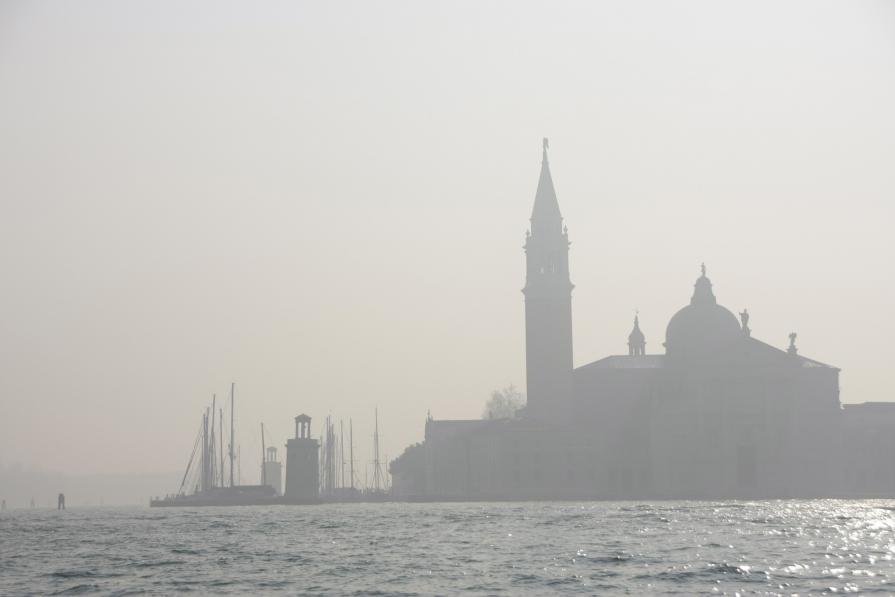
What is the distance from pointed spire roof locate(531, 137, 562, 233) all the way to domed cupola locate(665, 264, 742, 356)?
13.4 meters

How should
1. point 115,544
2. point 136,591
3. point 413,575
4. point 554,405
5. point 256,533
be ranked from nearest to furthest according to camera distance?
1. point 136,591
2. point 413,575
3. point 115,544
4. point 256,533
5. point 554,405

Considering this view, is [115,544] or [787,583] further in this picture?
[115,544]

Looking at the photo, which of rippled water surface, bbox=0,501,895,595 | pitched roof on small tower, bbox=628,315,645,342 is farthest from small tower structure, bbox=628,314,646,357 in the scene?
rippled water surface, bbox=0,501,895,595

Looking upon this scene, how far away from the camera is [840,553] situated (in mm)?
41812

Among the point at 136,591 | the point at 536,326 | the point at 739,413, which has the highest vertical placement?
the point at 536,326

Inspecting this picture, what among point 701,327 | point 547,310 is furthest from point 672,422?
point 547,310

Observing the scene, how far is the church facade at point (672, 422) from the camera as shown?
11700 cm

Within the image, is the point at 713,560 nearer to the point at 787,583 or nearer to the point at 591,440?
the point at 787,583

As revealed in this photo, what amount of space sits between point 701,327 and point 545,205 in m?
17.4

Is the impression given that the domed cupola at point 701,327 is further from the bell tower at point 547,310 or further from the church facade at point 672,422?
the bell tower at point 547,310

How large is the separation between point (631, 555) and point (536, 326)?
82.0 metres

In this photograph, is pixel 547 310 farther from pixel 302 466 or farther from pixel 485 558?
pixel 485 558

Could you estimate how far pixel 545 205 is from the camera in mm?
124125

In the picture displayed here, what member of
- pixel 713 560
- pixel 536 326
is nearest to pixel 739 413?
pixel 536 326
